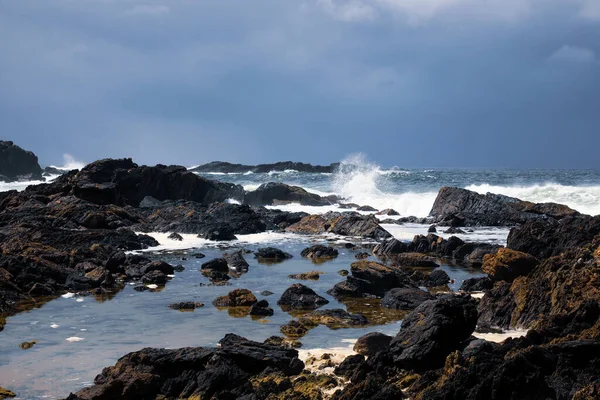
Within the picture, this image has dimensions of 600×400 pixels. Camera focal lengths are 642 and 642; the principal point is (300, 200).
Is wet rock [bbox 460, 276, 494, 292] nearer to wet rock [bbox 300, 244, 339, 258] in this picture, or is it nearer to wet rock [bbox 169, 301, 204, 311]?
wet rock [bbox 169, 301, 204, 311]

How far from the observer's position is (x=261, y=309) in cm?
1274

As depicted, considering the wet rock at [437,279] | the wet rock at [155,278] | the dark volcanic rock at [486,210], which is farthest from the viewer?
the dark volcanic rock at [486,210]

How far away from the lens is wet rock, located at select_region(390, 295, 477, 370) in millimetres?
8000

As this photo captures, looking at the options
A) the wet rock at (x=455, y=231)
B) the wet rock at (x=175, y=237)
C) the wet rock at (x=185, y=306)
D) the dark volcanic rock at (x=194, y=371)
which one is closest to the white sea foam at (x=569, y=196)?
the wet rock at (x=455, y=231)

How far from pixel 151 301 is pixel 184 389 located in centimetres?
662

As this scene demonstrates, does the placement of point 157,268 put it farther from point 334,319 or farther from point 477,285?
point 477,285

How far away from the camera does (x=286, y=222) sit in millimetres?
32594

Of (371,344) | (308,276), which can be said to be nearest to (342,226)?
(308,276)

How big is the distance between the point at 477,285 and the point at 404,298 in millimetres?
2486

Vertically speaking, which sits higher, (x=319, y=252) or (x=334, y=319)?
(x=319, y=252)

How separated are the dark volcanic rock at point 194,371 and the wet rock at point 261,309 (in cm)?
357

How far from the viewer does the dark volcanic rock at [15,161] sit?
97.6m

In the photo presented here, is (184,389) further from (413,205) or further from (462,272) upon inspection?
(413,205)

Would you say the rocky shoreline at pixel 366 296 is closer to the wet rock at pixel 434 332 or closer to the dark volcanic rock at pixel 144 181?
the wet rock at pixel 434 332
